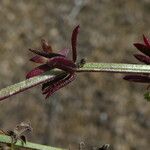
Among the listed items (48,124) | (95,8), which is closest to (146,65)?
(48,124)

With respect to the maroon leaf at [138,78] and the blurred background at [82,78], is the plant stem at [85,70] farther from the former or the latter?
the blurred background at [82,78]

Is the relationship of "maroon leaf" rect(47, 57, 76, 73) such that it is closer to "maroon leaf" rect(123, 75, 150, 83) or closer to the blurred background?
"maroon leaf" rect(123, 75, 150, 83)

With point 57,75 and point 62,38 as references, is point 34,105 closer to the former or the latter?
point 62,38

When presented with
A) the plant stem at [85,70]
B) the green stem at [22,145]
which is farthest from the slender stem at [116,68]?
the green stem at [22,145]

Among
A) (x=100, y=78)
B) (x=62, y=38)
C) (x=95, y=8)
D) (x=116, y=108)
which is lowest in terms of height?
(x=116, y=108)

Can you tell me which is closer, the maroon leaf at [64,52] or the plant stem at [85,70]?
the plant stem at [85,70]

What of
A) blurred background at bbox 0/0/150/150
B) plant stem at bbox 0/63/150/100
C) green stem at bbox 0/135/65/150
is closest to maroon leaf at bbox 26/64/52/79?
plant stem at bbox 0/63/150/100

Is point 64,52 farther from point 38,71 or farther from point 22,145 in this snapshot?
point 22,145
